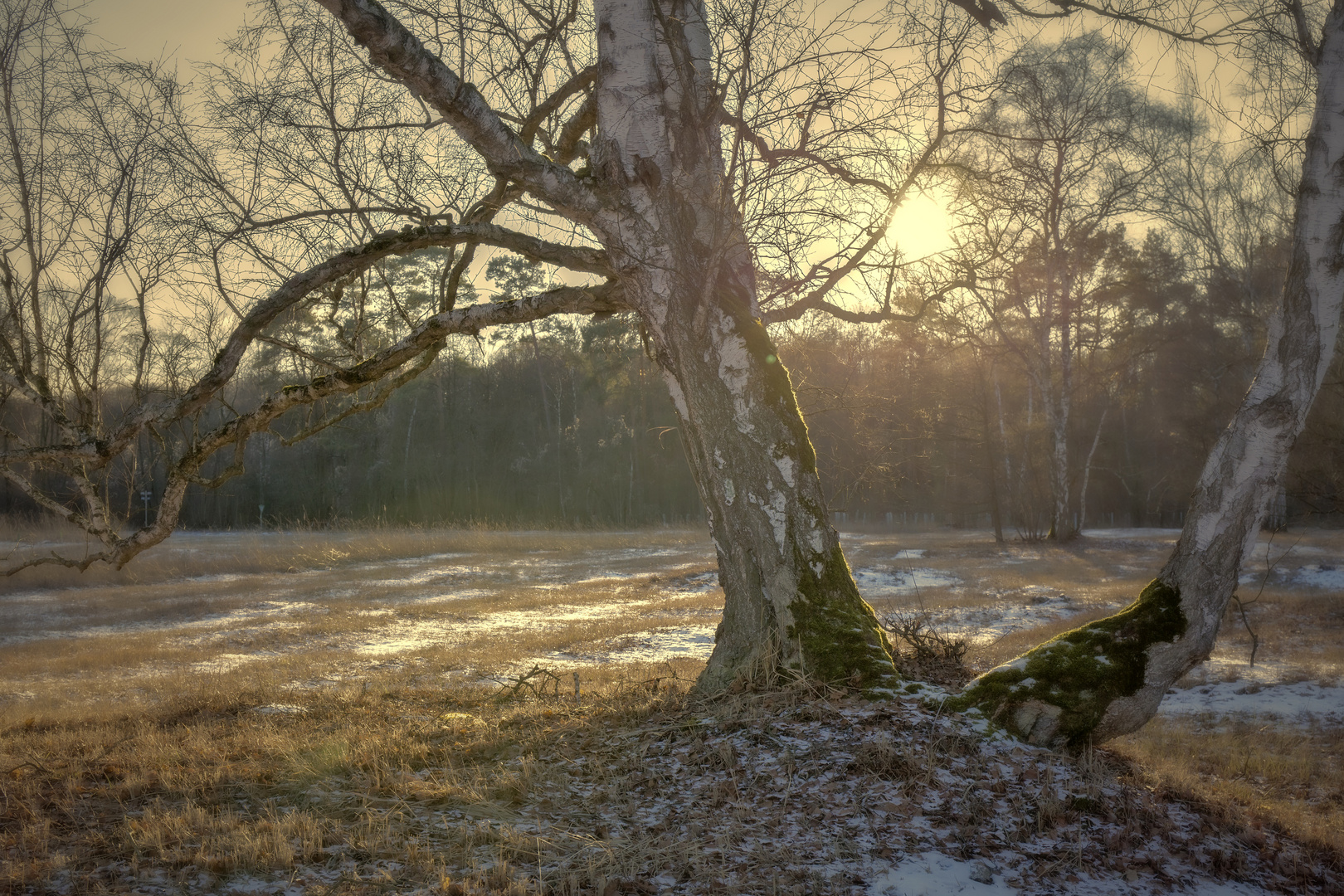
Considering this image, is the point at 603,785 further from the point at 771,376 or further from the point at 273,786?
the point at 771,376

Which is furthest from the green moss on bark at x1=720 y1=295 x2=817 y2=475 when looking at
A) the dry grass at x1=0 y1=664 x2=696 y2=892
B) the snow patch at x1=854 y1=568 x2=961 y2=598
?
the snow patch at x1=854 y1=568 x2=961 y2=598

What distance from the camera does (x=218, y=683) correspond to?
758 centimetres

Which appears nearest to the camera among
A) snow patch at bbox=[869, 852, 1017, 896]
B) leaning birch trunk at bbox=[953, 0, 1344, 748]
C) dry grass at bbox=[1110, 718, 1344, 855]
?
snow patch at bbox=[869, 852, 1017, 896]

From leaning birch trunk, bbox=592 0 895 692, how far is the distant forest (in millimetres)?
11209

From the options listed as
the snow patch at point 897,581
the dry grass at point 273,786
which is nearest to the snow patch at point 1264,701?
the dry grass at point 273,786

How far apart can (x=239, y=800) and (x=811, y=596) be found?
9.27 ft

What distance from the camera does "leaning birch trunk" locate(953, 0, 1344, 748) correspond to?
11.8ft

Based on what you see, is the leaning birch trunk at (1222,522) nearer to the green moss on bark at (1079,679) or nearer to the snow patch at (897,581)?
the green moss on bark at (1079,679)

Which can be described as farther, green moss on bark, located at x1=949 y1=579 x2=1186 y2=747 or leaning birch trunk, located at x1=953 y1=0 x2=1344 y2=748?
green moss on bark, located at x1=949 y1=579 x2=1186 y2=747

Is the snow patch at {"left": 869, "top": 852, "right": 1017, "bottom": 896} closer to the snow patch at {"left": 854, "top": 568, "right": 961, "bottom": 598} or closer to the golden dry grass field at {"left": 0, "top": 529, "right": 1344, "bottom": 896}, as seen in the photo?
the golden dry grass field at {"left": 0, "top": 529, "right": 1344, "bottom": 896}

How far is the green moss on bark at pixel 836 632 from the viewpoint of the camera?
4.08 meters

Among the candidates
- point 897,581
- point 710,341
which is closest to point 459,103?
point 710,341

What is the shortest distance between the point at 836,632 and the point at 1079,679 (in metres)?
1.15

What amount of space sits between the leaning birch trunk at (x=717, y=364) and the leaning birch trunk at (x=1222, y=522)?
2.71 feet
